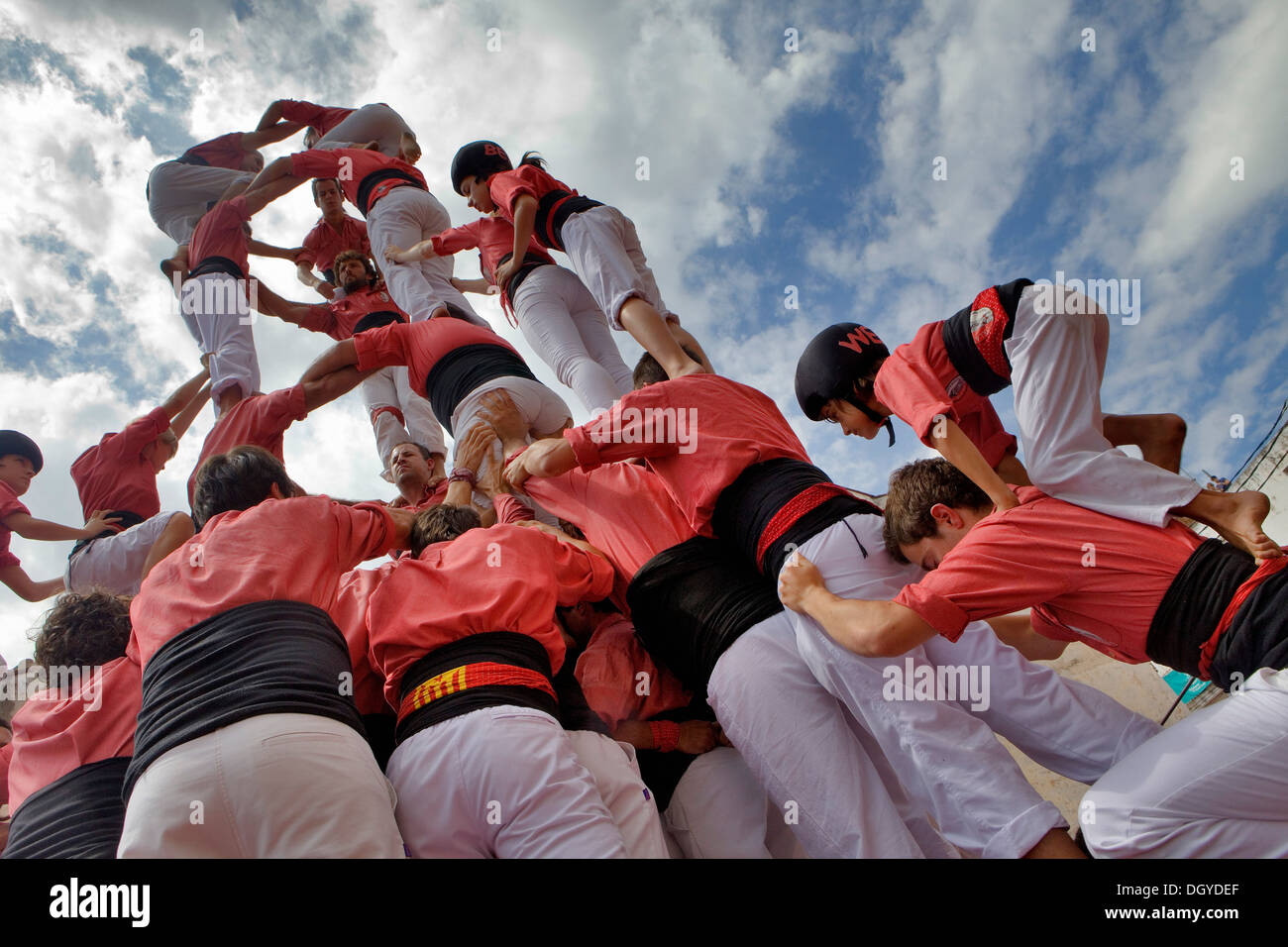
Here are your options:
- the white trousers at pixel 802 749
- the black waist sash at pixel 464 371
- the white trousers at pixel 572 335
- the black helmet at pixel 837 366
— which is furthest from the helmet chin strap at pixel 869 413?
the black waist sash at pixel 464 371

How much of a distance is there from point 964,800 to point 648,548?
57.4 inches

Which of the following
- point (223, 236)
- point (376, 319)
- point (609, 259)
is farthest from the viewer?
point (376, 319)

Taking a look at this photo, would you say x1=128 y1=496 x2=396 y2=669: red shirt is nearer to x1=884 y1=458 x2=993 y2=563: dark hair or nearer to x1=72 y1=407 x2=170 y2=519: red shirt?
x1=884 y1=458 x2=993 y2=563: dark hair

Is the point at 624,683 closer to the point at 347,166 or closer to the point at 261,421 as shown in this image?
the point at 261,421

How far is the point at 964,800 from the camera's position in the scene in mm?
2209

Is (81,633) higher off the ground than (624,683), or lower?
higher

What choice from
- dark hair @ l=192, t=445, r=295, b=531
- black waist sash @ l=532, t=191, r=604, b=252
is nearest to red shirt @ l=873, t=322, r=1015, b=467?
Answer: dark hair @ l=192, t=445, r=295, b=531

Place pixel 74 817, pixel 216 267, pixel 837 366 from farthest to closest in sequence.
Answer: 1. pixel 216 267
2. pixel 837 366
3. pixel 74 817

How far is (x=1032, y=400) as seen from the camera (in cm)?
264

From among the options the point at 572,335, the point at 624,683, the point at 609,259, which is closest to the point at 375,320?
the point at 572,335

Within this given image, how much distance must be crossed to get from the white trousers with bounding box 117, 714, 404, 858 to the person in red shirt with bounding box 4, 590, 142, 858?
51cm

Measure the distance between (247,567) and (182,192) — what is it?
21.6 feet
